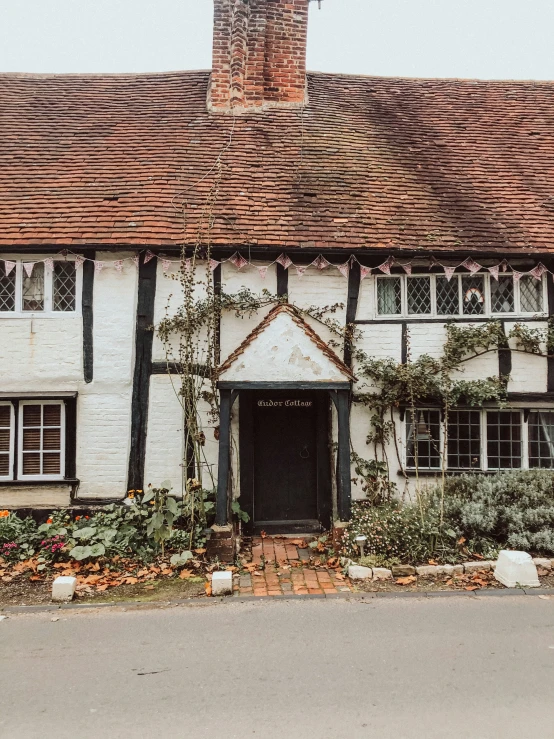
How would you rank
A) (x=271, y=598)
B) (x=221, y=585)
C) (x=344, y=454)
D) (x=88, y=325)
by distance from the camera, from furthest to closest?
(x=88, y=325) → (x=344, y=454) → (x=221, y=585) → (x=271, y=598)

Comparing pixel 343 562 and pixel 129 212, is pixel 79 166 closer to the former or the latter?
pixel 129 212

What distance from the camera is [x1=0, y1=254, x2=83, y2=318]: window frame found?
7.92 m

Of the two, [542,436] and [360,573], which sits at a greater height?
[542,436]

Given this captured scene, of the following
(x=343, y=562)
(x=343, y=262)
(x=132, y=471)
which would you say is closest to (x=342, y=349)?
(x=343, y=262)

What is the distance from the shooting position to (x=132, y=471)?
7.91 metres

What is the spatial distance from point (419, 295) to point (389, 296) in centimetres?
49

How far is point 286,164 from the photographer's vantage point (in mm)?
9445

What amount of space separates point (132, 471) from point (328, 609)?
3.79 meters

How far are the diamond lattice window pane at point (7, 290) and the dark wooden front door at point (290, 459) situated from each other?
4048 mm

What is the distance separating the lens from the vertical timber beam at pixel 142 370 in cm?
792

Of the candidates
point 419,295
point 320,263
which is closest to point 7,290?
point 320,263

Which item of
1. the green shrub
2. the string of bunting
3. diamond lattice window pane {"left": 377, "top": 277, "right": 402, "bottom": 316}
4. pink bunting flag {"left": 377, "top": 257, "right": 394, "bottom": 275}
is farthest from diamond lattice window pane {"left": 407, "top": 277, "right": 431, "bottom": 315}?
the green shrub

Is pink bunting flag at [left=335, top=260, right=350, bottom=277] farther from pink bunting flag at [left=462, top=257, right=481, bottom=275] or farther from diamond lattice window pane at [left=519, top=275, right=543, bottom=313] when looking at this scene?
diamond lattice window pane at [left=519, top=275, right=543, bottom=313]

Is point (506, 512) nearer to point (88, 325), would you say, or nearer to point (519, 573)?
point (519, 573)
